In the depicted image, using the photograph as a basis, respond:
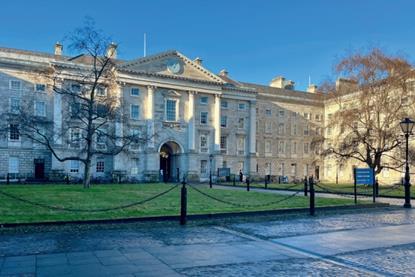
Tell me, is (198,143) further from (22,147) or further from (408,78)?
(408,78)

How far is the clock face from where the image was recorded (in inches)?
2106

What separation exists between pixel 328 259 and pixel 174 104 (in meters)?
47.9

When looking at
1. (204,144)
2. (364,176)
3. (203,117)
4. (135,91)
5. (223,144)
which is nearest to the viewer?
(364,176)

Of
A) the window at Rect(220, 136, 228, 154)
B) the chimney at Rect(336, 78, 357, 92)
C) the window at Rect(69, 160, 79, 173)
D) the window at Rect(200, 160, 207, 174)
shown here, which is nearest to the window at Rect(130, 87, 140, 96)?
the window at Rect(69, 160, 79, 173)

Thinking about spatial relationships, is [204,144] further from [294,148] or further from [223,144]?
[294,148]

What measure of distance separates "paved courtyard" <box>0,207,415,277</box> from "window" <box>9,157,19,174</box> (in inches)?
1581

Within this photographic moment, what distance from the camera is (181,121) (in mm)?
54375

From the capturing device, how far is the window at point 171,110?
176 ft

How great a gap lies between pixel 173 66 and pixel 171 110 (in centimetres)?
591

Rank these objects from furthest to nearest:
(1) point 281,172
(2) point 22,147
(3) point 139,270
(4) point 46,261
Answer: (1) point 281,172, (2) point 22,147, (4) point 46,261, (3) point 139,270

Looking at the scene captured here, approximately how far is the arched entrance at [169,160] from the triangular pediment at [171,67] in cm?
954

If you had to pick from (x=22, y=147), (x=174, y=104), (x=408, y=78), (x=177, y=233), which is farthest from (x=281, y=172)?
(x=177, y=233)

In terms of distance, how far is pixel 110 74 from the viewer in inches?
1191

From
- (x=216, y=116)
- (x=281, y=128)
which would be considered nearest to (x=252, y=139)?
(x=216, y=116)
